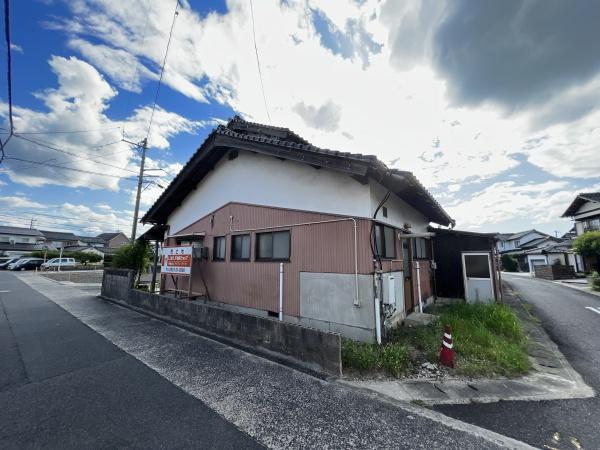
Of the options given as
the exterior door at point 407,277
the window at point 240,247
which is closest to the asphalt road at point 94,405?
the window at point 240,247

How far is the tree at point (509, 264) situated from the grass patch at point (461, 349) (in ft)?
113

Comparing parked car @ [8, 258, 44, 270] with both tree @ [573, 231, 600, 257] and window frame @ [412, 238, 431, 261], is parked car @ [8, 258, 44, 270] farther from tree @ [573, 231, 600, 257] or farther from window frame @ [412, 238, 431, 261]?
tree @ [573, 231, 600, 257]

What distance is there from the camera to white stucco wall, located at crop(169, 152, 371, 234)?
5.44m

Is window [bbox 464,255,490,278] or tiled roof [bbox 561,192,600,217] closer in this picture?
window [bbox 464,255,490,278]

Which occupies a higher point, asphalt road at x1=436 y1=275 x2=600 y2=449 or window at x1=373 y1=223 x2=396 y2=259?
window at x1=373 y1=223 x2=396 y2=259

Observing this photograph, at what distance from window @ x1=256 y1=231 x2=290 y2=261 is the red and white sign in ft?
7.91

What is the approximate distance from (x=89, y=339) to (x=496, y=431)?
23.9ft

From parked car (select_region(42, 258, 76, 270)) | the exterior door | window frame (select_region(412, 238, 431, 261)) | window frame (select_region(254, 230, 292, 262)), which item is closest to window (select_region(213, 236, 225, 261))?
window frame (select_region(254, 230, 292, 262))

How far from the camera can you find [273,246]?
21.9 feet

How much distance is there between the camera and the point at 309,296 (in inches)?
224

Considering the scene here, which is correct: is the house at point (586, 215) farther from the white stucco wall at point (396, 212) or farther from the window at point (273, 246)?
the window at point (273, 246)

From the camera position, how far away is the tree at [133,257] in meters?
12.4

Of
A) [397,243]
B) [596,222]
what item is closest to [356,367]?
[397,243]

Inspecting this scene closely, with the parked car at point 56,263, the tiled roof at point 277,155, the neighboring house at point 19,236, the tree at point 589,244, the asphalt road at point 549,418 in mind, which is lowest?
the asphalt road at point 549,418
